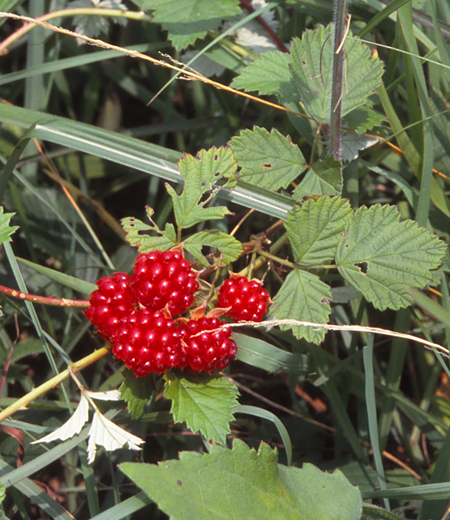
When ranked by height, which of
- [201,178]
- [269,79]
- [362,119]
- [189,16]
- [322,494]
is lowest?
[322,494]

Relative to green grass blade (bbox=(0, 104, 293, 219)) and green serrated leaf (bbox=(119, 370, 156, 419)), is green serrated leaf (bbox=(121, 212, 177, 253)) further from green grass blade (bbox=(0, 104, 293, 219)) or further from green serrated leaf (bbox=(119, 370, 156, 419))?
green serrated leaf (bbox=(119, 370, 156, 419))

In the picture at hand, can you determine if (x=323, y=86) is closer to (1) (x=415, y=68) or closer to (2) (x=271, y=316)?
(1) (x=415, y=68)

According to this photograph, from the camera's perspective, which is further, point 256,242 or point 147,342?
point 256,242

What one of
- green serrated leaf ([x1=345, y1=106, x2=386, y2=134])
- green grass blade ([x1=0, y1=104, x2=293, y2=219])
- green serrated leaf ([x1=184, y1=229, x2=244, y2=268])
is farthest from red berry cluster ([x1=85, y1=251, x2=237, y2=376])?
green serrated leaf ([x1=345, y1=106, x2=386, y2=134])

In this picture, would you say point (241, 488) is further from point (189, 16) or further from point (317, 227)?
point (189, 16)

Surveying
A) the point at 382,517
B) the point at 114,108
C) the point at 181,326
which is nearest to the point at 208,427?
the point at 181,326

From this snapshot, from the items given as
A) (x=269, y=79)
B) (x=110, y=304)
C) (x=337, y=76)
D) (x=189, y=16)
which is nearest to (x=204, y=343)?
(x=110, y=304)
